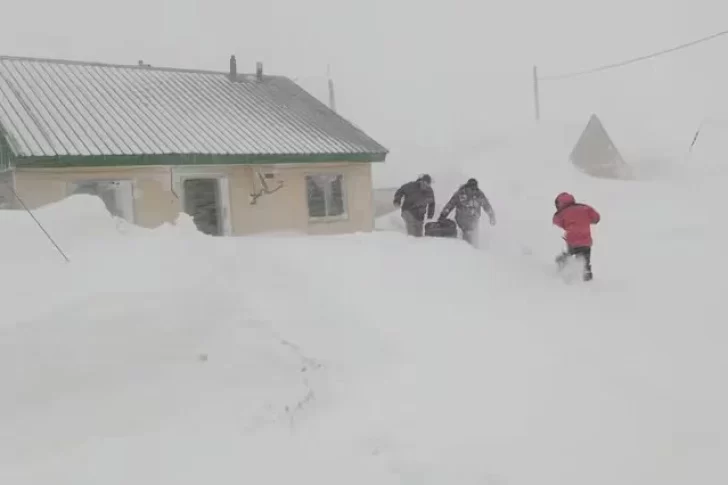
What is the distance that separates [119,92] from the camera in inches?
572

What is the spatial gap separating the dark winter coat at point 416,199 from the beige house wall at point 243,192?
211cm

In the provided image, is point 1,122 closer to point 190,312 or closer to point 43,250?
point 43,250

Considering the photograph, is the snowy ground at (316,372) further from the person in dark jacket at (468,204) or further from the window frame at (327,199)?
the window frame at (327,199)

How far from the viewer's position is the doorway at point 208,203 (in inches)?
531

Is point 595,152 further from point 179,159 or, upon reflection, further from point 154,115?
point 179,159

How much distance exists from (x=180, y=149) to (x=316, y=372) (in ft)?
27.7

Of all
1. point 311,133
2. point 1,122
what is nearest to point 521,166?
point 311,133

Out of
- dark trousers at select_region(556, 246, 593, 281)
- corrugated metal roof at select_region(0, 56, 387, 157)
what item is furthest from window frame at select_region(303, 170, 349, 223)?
dark trousers at select_region(556, 246, 593, 281)

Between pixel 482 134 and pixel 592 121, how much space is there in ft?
26.6

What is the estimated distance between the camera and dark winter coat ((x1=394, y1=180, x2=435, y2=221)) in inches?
511

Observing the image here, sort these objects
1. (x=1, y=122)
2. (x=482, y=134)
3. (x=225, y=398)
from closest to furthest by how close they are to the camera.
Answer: (x=225, y=398) < (x=1, y=122) < (x=482, y=134)

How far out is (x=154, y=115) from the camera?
1377cm

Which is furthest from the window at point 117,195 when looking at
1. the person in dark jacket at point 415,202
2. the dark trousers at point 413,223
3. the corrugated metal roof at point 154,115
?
the dark trousers at point 413,223

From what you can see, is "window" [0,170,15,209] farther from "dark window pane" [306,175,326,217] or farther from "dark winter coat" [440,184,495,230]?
"dark winter coat" [440,184,495,230]
